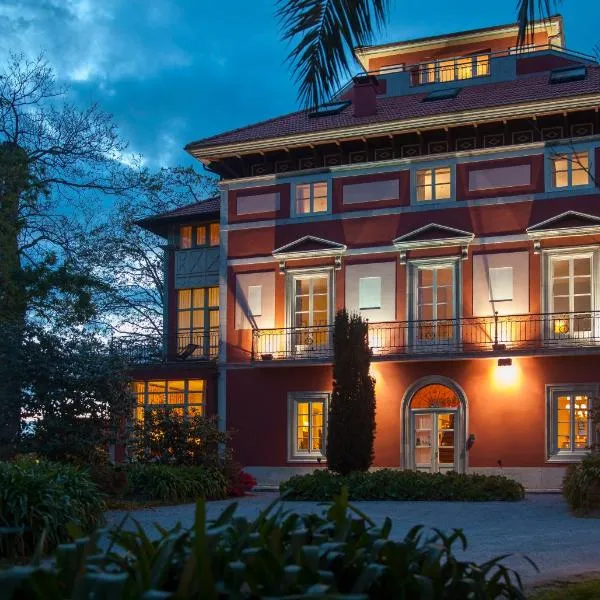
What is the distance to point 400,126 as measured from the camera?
88.9ft

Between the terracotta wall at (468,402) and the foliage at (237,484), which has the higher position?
the terracotta wall at (468,402)

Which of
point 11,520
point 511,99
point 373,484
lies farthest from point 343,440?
point 11,520

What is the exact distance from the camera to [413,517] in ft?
53.3

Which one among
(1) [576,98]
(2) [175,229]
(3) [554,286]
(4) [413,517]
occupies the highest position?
(1) [576,98]

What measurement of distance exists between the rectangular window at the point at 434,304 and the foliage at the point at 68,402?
32.1ft

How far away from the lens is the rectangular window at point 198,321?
1198 inches

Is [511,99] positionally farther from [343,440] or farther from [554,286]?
[343,440]

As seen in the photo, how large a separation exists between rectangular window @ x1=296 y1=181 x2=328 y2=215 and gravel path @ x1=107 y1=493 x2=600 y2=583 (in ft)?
31.0

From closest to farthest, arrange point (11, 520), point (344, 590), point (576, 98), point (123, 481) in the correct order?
point (344, 590) < point (11, 520) < point (123, 481) < point (576, 98)

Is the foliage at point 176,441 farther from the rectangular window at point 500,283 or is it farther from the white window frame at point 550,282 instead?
the white window frame at point 550,282

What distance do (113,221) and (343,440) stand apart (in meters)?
16.5

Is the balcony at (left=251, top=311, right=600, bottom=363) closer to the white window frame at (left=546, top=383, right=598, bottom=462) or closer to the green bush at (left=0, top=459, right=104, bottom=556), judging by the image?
the white window frame at (left=546, top=383, right=598, bottom=462)

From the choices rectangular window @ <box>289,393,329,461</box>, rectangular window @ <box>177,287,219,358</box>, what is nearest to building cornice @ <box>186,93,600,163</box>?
rectangular window @ <box>177,287,219,358</box>

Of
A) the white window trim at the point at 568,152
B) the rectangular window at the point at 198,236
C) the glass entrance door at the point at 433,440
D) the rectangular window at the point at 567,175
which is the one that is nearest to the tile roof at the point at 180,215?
the rectangular window at the point at 198,236
